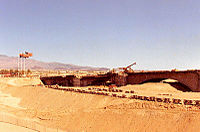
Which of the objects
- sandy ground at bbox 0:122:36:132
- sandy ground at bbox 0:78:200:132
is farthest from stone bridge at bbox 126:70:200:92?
sandy ground at bbox 0:122:36:132

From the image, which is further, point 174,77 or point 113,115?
point 174,77

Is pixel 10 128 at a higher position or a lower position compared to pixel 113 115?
lower

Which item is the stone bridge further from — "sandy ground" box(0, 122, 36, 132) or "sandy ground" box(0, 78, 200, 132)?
"sandy ground" box(0, 122, 36, 132)

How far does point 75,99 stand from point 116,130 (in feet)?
33.1

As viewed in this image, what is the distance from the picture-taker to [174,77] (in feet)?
118

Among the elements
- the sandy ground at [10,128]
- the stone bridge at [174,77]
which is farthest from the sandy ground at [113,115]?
the stone bridge at [174,77]

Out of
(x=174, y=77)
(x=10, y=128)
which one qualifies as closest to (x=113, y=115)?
(x=10, y=128)

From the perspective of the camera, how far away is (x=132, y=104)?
18.0 metres

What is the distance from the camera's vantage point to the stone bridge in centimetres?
3303

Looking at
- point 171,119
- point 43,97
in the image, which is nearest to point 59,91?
point 43,97

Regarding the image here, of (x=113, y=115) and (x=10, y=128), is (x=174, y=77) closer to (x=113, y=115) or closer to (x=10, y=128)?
(x=113, y=115)

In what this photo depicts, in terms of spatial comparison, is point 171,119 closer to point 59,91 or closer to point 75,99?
point 75,99

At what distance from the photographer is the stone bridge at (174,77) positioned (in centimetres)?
3303

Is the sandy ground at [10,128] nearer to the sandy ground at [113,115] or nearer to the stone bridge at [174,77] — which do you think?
the sandy ground at [113,115]
